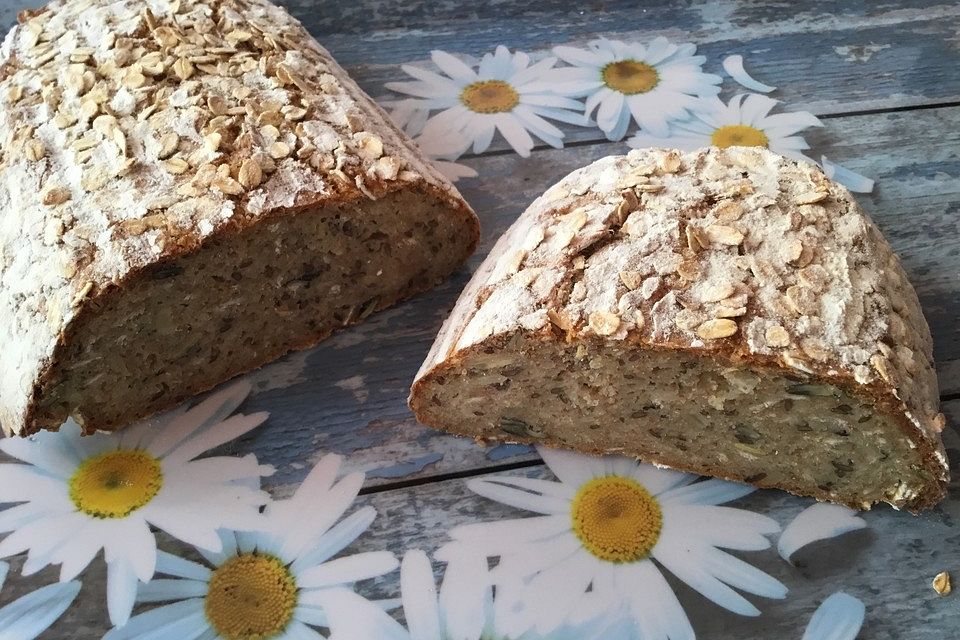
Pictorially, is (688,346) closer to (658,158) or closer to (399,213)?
(658,158)

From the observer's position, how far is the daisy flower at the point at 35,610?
154 cm

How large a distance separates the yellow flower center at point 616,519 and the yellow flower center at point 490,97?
3.97ft

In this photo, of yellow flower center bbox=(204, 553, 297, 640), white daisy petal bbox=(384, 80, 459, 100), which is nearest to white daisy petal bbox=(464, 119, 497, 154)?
white daisy petal bbox=(384, 80, 459, 100)

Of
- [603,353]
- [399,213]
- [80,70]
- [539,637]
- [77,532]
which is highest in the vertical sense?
[80,70]

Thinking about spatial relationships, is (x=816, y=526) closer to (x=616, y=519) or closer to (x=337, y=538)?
(x=616, y=519)

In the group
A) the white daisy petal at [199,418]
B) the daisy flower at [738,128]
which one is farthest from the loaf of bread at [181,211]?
the daisy flower at [738,128]

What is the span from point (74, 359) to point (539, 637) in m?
1.03

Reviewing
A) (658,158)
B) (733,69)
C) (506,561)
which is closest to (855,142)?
(733,69)

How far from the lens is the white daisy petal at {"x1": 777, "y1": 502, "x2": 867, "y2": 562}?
162 centimetres

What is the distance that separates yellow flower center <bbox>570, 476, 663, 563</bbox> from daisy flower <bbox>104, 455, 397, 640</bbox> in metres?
0.38

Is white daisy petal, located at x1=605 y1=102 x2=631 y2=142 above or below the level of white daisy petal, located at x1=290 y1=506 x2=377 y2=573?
above

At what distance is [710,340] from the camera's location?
1438 millimetres

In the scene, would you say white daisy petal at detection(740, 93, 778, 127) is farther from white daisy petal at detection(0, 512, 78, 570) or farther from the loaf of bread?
white daisy petal at detection(0, 512, 78, 570)

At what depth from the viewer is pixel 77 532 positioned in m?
1.66
